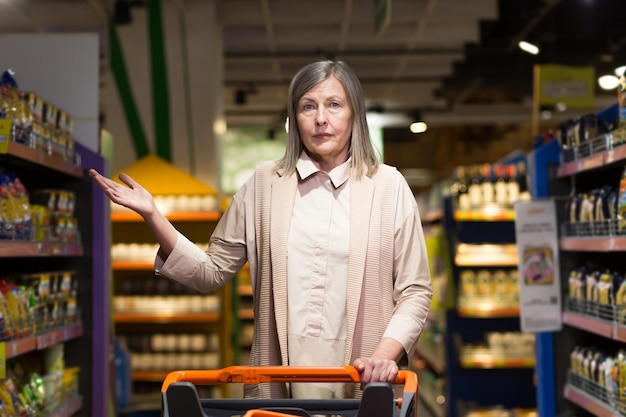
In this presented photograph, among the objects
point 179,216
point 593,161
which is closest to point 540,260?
point 593,161

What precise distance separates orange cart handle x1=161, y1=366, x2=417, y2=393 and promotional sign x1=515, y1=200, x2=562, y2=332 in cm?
280

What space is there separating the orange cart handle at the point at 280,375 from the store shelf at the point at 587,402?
202 centimetres

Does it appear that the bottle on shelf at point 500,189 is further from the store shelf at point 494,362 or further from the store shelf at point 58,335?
the store shelf at point 58,335

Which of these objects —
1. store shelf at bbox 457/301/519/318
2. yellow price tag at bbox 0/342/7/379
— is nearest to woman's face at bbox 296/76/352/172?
yellow price tag at bbox 0/342/7/379

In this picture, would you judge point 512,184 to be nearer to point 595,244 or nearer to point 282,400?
point 595,244

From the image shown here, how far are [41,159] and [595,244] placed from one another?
247cm

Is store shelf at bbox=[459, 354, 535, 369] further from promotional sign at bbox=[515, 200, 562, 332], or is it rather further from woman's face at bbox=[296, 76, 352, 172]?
woman's face at bbox=[296, 76, 352, 172]

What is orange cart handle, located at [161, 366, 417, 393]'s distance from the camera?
85.0 inches

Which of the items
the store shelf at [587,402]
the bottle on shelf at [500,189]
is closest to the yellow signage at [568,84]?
the bottle on shelf at [500,189]

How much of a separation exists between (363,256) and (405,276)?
133mm

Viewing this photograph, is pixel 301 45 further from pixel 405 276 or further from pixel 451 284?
pixel 405 276

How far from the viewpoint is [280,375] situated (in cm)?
218

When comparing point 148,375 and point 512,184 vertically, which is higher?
point 512,184

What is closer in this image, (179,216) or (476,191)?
(476,191)
